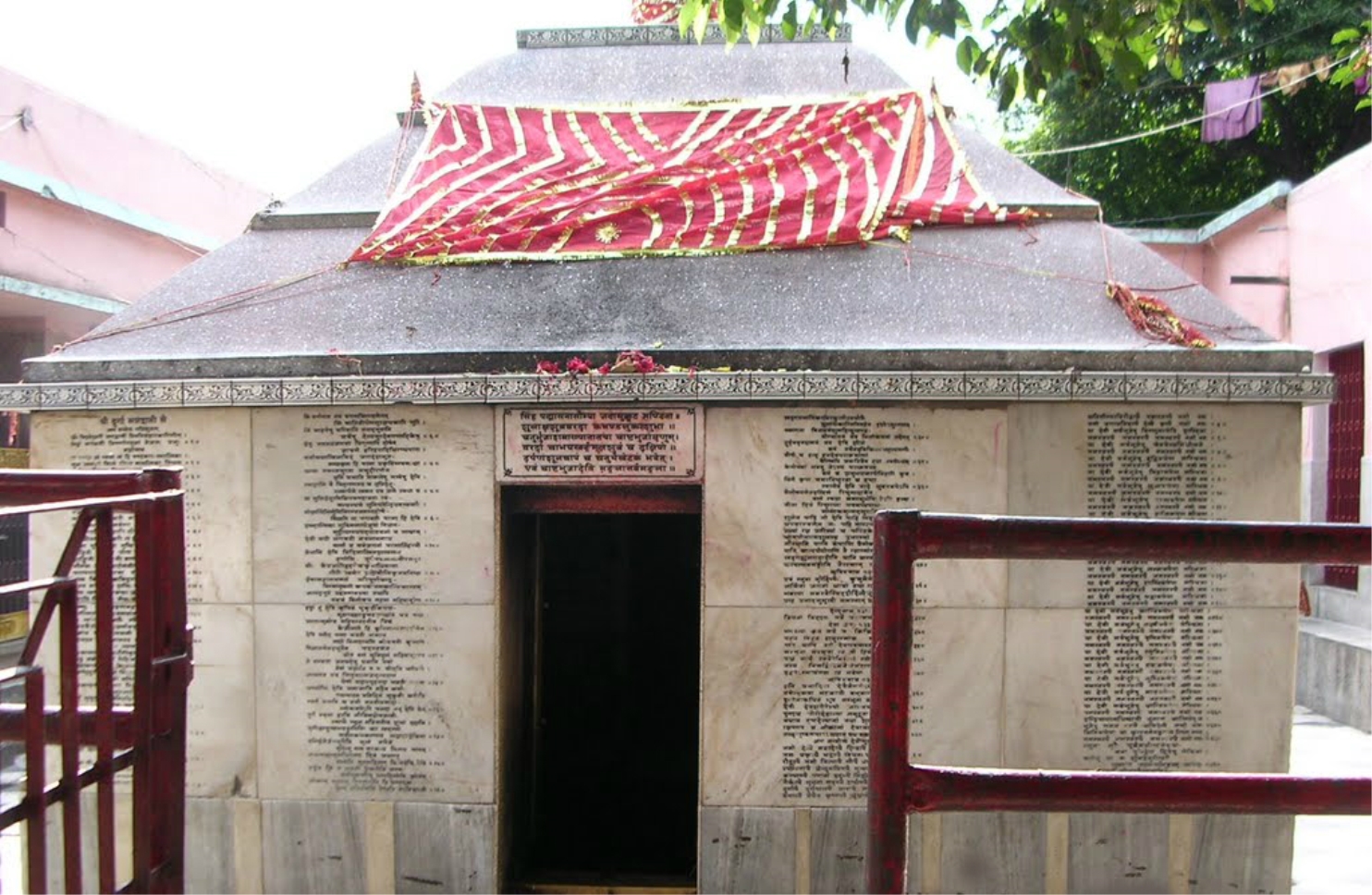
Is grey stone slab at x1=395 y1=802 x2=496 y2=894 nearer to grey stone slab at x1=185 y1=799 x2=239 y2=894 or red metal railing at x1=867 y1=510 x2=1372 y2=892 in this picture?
grey stone slab at x1=185 y1=799 x2=239 y2=894

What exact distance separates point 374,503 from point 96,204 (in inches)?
336

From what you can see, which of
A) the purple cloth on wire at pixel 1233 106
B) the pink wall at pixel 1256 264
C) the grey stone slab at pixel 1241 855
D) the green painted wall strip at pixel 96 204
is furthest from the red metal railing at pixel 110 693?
the purple cloth on wire at pixel 1233 106

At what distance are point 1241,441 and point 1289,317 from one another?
8469 mm

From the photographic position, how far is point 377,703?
186 inches

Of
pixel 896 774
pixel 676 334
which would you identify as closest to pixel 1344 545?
pixel 896 774

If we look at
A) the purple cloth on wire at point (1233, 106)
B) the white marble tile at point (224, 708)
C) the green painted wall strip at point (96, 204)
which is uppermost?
the purple cloth on wire at point (1233, 106)

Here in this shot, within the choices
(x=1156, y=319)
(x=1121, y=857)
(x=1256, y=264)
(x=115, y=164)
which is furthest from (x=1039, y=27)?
(x=115, y=164)

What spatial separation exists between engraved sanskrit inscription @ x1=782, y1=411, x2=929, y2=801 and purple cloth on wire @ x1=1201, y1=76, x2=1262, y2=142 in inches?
443

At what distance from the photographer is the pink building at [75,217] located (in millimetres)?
10156

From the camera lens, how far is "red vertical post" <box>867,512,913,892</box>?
75.0 inches

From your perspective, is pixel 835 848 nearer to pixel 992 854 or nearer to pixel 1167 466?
pixel 992 854

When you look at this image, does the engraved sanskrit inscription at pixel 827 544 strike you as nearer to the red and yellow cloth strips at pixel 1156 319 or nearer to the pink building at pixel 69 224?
the red and yellow cloth strips at pixel 1156 319

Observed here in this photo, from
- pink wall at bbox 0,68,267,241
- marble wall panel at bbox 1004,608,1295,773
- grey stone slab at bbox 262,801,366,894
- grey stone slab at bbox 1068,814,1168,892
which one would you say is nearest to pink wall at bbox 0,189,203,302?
pink wall at bbox 0,68,267,241

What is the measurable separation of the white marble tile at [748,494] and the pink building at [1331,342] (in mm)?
6401
